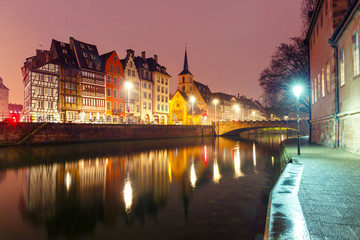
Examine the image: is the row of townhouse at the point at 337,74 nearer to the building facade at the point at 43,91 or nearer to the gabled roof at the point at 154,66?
the building facade at the point at 43,91

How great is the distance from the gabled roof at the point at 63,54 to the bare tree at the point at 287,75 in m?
34.9

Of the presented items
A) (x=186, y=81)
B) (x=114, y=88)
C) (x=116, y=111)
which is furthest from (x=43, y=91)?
(x=186, y=81)

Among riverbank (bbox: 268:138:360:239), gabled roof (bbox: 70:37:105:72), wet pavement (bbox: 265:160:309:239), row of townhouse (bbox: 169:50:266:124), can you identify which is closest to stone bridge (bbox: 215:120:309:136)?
row of townhouse (bbox: 169:50:266:124)

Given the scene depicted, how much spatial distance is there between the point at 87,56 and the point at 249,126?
131 ft

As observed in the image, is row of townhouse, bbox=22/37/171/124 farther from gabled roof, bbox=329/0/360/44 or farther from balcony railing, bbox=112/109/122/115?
gabled roof, bbox=329/0/360/44

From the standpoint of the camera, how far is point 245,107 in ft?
442

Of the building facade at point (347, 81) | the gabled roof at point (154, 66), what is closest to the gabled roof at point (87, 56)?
the gabled roof at point (154, 66)

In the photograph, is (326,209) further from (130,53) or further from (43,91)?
(130,53)

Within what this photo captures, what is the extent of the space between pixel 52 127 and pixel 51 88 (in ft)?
47.7

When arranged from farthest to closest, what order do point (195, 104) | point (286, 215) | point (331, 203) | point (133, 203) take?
point (195, 104)
point (133, 203)
point (331, 203)
point (286, 215)

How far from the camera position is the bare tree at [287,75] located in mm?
35312

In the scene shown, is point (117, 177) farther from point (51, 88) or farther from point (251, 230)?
point (51, 88)

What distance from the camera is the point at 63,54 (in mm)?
49031

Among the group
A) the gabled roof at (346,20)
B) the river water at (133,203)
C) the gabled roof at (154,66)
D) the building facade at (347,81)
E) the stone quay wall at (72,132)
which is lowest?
the river water at (133,203)
